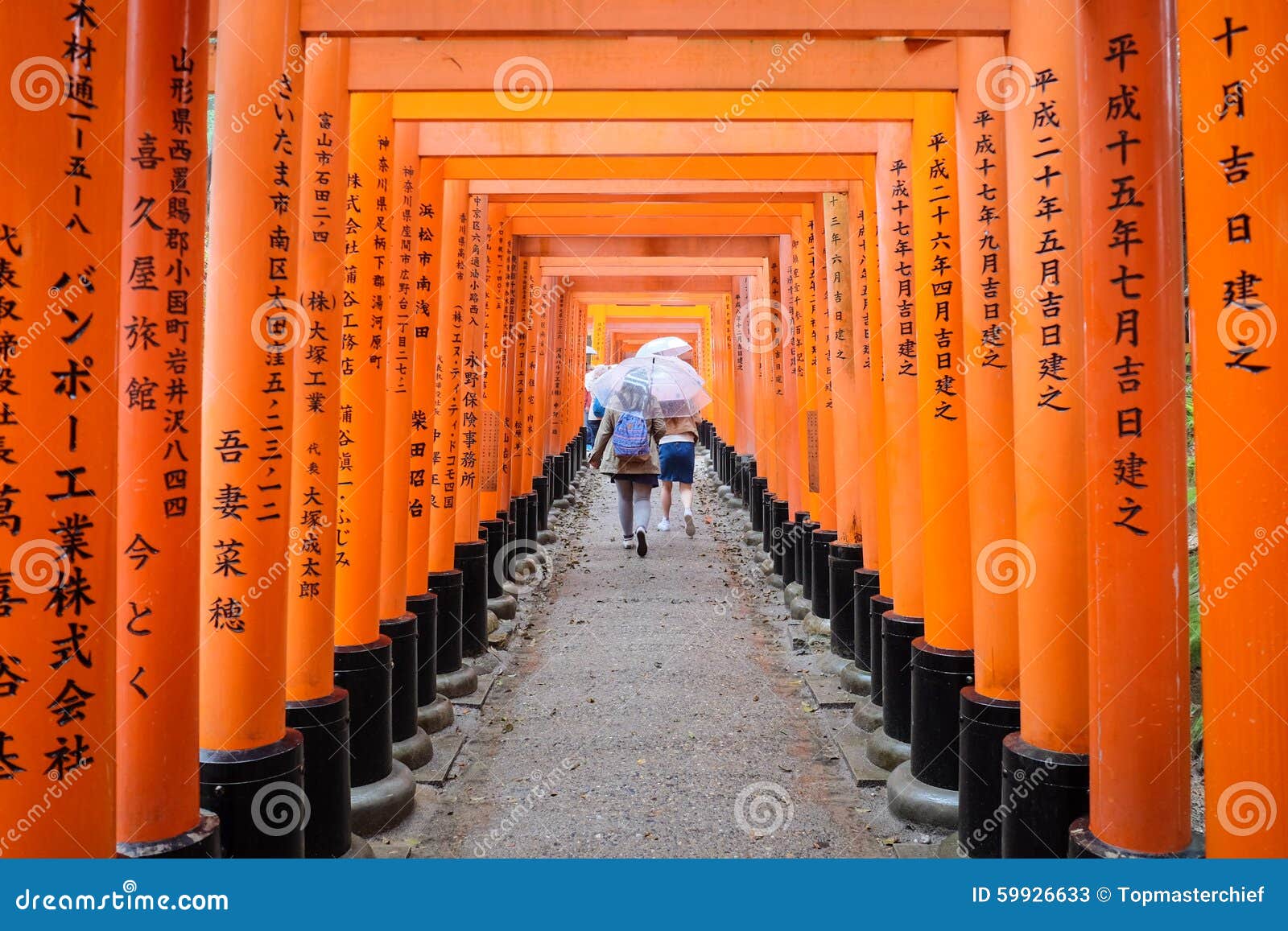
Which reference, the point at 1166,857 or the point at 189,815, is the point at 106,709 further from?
the point at 1166,857

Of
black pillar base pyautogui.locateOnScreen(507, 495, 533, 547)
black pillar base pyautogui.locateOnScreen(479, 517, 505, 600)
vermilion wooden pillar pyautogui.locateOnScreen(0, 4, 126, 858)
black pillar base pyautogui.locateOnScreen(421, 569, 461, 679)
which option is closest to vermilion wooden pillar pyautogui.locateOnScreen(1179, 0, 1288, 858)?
vermilion wooden pillar pyautogui.locateOnScreen(0, 4, 126, 858)

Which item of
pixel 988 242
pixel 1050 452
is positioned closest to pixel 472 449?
pixel 988 242

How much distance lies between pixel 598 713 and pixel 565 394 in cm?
1008

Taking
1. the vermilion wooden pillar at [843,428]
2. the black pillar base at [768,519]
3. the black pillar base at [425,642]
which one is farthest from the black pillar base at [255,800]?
→ the black pillar base at [768,519]

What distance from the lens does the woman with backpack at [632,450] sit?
902 centimetres

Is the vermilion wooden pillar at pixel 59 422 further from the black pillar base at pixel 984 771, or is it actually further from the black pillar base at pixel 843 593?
the black pillar base at pixel 843 593

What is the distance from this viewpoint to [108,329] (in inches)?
75.7

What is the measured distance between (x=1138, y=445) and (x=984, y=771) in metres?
1.30

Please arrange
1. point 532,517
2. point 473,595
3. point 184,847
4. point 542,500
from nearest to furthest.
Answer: point 184,847 < point 473,595 < point 532,517 < point 542,500

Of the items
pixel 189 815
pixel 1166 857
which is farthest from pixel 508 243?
pixel 1166 857

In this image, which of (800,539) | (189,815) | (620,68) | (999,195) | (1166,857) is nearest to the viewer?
(1166,857)

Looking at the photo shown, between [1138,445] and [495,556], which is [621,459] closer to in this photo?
[495,556]

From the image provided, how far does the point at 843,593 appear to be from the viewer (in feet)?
19.1

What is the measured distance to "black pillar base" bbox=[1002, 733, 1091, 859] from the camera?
265 centimetres
